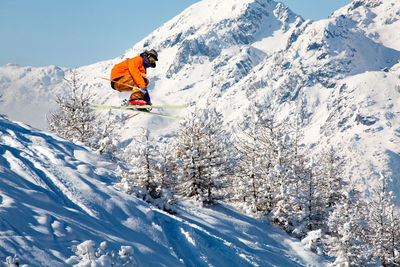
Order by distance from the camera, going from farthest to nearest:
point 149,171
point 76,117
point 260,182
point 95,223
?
point 76,117, point 260,182, point 149,171, point 95,223

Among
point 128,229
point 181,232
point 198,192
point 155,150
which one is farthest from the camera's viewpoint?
point 198,192

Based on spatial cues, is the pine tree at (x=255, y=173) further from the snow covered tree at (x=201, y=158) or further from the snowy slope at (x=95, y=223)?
the snowy slope at (x=95, y=223)

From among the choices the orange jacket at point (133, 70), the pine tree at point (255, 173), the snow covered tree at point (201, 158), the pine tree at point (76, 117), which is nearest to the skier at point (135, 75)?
the orange jacket at point (133, 70)

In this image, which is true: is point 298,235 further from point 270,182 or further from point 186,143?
point 186,143

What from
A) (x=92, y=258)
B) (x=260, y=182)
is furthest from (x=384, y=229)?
(x=92, y=258)

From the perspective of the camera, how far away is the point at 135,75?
496 inches

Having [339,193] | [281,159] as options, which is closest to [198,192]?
[281,159]

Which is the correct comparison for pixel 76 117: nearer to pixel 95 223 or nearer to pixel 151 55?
pixel 151 55

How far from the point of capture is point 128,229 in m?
12.0

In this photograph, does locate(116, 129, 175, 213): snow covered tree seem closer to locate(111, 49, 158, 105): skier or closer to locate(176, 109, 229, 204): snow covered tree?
locate(176, 109, 229, 204): snow covered tree

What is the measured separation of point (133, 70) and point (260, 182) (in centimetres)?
1125

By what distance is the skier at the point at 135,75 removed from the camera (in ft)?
40.7

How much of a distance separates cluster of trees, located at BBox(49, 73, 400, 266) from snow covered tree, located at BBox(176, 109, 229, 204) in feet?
0.17

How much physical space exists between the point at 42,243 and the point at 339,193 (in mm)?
24366
